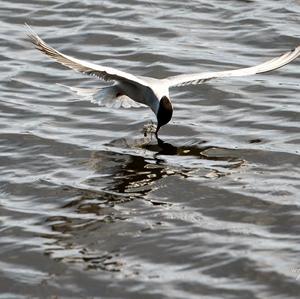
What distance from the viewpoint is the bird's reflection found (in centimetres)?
729

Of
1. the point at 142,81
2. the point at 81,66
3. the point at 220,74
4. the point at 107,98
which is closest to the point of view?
the point at 81,66

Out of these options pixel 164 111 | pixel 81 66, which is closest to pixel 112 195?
pixel 164 111

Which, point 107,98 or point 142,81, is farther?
A: point 107,98

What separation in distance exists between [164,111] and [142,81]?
0.50 meters

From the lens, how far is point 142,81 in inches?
383

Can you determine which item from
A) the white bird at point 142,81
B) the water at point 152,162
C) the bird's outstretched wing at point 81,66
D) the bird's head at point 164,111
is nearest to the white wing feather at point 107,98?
the white bird at point 142,81

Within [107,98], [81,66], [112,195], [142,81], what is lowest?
[112,195]

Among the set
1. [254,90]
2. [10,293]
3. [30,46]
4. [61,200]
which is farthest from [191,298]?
[30,46]

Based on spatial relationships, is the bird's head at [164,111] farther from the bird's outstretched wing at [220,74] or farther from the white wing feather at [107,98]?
the white wing feather at [107,98]

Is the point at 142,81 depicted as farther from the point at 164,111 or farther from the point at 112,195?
the point at 112,195

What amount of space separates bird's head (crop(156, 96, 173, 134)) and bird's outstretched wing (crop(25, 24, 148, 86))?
335 mm

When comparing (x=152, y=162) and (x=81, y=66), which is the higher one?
(x=81, y=66)

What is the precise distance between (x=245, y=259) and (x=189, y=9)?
739 cm

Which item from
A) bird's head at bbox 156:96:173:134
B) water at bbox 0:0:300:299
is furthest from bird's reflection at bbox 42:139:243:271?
bird's head at bbox 156:96:173:134
